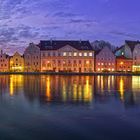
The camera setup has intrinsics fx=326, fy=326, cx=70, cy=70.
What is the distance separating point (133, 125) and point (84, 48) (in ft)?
309

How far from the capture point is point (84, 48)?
106500 mm

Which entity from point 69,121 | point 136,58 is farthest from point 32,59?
point 69,121

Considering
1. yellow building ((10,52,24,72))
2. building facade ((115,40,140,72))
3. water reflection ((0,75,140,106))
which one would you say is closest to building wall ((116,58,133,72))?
building facade ((115,40,140,72))

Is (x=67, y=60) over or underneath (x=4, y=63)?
over

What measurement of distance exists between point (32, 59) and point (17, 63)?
335 inches

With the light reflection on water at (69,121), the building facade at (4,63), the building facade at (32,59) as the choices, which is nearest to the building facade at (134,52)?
the building facade at (32,59)

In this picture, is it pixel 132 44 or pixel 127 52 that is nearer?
pixel 132 44

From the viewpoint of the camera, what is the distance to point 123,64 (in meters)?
107

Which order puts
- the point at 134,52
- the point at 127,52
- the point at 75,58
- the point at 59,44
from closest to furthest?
the point at 75,58 < the point at 59,44 < the point at 134,52 < the point at 127,52

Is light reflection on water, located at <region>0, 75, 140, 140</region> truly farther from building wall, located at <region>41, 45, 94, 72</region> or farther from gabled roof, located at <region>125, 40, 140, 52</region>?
gabled roof, located at <region>125, 40, 140, 52</region>

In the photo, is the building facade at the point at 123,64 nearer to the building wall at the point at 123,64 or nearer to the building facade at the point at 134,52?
the building wall at the point at 123,64

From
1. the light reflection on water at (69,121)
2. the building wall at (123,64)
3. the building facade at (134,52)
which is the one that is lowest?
the light reflection on water at (69,121)

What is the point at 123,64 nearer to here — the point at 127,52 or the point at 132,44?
the point at 127,52

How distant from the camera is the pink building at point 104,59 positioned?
106m
